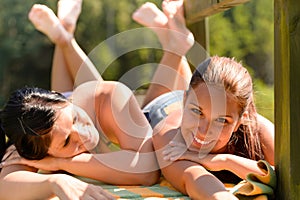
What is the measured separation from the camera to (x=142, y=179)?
5.15 ft

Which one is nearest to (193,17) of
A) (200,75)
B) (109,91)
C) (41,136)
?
(109,91)

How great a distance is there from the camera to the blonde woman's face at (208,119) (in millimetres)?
1449

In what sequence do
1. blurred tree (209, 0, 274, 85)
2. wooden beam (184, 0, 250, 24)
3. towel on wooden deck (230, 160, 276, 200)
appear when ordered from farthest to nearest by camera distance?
blurred tree (209, 0, 274, 85)
wooden beam (184, 0, 250, 24)
towel on wooden deck (230, 160, 276, 200)

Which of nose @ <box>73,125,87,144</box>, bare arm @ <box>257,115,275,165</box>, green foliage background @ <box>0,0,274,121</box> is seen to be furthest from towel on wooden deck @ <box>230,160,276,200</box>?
green foliage background @ <box>0,0,274,121</box>

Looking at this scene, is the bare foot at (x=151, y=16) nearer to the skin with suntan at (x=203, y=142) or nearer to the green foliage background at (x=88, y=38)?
the skin with suntan at (x=203, y=142)

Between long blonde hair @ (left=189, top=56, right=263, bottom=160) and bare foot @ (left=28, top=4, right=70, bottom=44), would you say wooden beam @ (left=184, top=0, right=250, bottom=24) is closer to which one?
long blonde hair @ (left=189, top=56, right=263, bottom=160)

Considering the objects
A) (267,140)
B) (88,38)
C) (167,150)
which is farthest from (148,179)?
(88,38)

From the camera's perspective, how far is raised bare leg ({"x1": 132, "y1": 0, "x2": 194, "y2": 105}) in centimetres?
228

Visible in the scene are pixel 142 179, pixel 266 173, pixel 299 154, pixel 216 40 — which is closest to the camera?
pixel 299 154

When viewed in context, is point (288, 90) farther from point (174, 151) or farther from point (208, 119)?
point (174, 151)

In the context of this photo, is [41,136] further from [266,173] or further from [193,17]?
[193,17]

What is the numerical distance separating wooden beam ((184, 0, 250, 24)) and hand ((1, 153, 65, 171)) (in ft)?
1.99

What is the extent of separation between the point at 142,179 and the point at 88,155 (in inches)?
5.8

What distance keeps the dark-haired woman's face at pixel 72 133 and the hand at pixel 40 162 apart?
0.02 m
